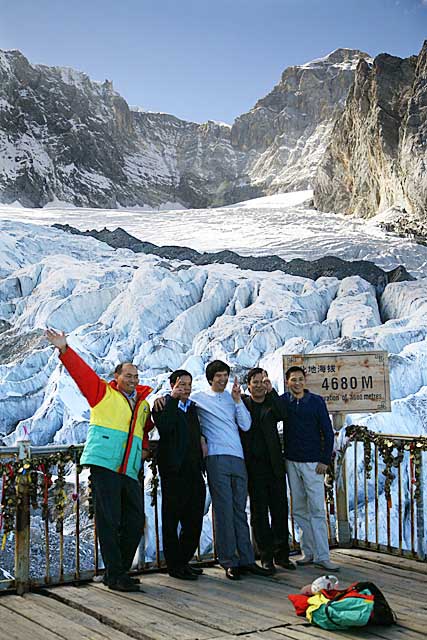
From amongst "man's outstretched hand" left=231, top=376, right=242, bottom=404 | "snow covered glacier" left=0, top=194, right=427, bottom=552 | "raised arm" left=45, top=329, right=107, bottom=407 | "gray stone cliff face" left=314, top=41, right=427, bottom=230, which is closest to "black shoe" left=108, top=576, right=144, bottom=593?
"raised arm" left=45, top=329, right=107, bottom=407

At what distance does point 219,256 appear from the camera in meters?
19.0

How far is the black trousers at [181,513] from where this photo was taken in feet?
12.6

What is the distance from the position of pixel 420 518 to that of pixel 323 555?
664 mm

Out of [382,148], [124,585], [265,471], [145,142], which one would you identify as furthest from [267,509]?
[145,142]

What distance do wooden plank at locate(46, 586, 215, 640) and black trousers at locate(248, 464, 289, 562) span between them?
0.91m

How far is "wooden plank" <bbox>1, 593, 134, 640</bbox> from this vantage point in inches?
112

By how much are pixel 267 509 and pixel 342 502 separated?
0.91 metres

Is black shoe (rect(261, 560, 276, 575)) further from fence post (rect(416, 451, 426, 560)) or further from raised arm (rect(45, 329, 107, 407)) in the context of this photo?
raised arm (rect(45, 329, 107, 407))

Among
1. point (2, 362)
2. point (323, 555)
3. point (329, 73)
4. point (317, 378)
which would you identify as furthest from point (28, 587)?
point (329, 73)

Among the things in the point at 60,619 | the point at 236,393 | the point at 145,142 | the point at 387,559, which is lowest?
the point at 387,559

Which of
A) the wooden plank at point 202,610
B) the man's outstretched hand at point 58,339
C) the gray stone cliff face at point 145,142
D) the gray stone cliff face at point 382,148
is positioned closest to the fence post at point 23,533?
the wooden plank at point 202,610

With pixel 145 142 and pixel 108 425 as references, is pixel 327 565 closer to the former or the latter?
pixel 108 425

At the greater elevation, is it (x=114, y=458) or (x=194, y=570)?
(x=114, y=458)

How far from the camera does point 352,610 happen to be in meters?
2.88
